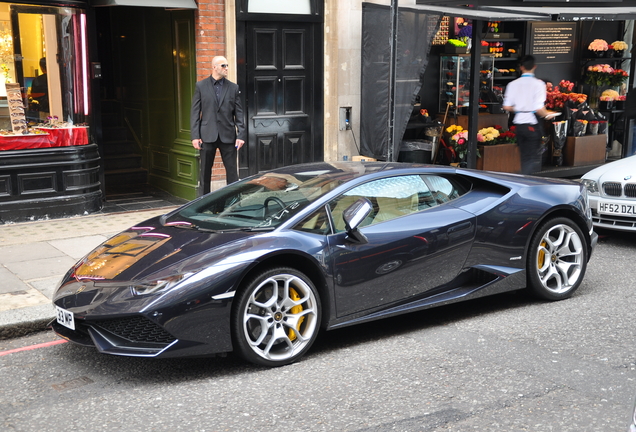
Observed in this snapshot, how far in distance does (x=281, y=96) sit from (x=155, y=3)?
2.40 m

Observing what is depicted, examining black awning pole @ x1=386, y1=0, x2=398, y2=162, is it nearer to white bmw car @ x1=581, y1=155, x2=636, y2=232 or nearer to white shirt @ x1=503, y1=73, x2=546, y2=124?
white shirt @ x1=503, y1=73, x2=546, y2=124

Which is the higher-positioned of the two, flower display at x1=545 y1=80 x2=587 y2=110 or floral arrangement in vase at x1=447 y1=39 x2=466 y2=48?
floral arrangement in vase at x1=447 y1=39 x2=466 y2=48

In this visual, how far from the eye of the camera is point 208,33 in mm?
10719

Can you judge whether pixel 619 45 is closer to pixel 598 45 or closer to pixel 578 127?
pixel 598 45

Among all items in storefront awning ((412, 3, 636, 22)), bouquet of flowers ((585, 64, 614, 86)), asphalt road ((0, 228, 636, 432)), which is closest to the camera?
asphalt road ((0, 228, 636, 432))

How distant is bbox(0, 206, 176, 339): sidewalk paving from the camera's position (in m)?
6.03

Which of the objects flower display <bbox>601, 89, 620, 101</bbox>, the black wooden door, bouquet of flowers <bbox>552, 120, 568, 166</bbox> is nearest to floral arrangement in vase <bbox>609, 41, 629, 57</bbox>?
flower display <bbox>601, 89, 620, 101</bbox>

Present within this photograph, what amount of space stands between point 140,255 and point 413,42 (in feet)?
23.6

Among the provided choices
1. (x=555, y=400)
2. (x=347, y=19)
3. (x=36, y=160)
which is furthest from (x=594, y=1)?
(x=555, y=400)

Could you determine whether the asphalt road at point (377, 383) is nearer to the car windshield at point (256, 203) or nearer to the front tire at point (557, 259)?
the front tire at point (557, 259)

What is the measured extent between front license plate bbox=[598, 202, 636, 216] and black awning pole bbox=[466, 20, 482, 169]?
3408 millimetres

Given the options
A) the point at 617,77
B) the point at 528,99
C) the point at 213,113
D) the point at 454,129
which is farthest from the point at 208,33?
the point at 617,77

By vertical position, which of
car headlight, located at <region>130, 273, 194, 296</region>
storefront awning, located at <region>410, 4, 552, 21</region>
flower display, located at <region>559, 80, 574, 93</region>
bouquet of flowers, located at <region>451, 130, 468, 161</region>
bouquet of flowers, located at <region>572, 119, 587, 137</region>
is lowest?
car headlight, located at <region>130, 273, 194, 296</region>

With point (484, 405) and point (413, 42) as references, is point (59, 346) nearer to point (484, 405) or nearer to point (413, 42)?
point (484, 405)
